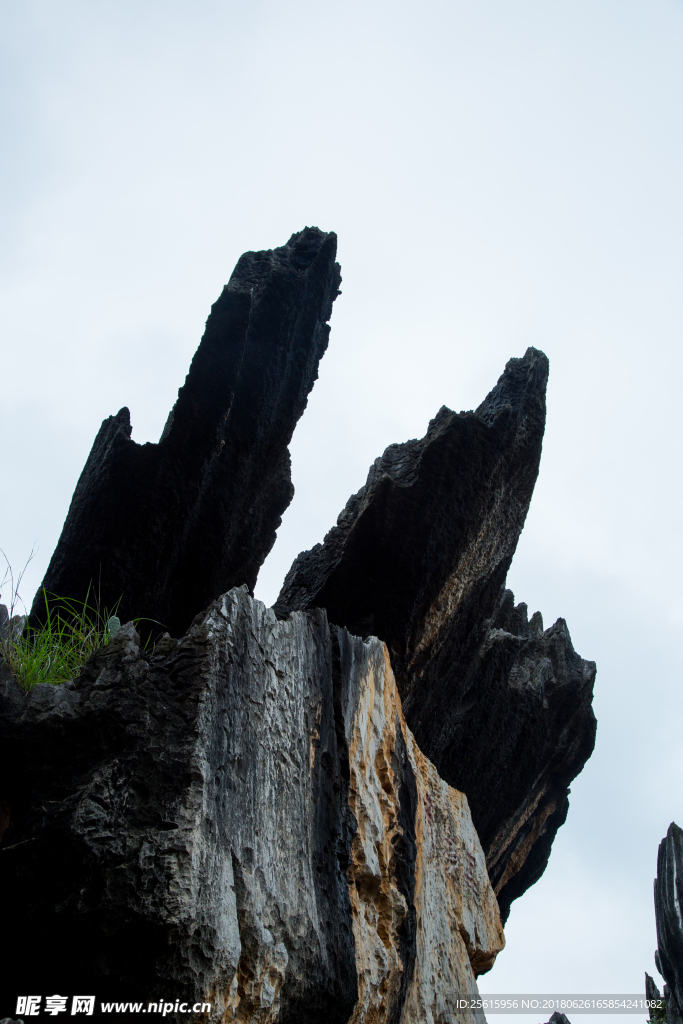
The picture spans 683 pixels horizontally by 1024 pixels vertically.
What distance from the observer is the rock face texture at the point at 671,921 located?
36.9ft

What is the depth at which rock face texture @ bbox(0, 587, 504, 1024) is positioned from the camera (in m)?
3.15

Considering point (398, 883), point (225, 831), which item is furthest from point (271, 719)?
point (398, 883)

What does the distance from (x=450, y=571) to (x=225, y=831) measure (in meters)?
3.72

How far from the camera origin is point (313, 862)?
417cm

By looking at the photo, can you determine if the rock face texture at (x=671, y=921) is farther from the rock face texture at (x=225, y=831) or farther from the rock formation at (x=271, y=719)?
the rock face texture at (x=225, y=831)

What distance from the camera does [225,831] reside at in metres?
3.56

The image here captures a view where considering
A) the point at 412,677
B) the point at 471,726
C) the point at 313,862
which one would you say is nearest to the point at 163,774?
the point at 313,862

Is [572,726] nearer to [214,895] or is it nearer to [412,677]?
[412,677]

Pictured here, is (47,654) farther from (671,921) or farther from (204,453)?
(671,921)

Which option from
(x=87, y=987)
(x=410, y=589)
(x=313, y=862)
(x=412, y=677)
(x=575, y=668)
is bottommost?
(x=87, y=987)

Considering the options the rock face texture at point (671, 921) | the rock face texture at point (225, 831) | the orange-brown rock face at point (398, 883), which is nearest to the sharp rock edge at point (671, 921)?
the rock face texture at point (671, 921)

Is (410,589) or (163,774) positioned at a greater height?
(410,589)

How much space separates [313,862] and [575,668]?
7.19 m

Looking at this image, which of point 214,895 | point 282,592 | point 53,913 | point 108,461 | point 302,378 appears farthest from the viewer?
point 282,592
